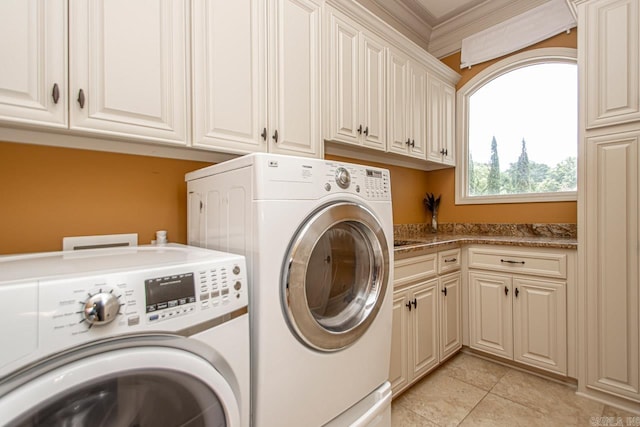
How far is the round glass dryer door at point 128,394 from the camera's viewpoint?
0.53 metres

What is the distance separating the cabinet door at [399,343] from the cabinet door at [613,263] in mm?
1094

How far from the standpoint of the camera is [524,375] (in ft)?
6.88

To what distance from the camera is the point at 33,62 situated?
955 millimetres

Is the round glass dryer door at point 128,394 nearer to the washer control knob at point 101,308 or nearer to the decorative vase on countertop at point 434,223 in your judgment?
the washer control knob at point 101,308

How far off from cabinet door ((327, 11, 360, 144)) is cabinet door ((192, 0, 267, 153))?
0.47 meters

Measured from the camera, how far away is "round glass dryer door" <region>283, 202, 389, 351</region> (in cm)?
98

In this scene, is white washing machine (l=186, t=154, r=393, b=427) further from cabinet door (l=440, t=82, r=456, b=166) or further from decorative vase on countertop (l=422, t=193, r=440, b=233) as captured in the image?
decorative vase on countertop (l=422, t=193, r=440, b=233)

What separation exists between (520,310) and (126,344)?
2368 millimetres

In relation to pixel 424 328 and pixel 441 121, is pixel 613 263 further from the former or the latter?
pixel 441 121

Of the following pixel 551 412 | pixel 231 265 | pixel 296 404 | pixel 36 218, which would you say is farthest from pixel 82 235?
pixel 551 412

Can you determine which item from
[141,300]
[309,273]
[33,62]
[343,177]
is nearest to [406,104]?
[343,177]

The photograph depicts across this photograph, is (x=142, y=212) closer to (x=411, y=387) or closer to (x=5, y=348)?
(x=5, y=348)

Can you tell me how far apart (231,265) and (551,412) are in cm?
204

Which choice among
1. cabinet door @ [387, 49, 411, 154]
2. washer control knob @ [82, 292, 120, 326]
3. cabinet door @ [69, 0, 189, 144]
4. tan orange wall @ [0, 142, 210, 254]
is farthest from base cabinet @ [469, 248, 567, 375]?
washer control knob @ [82, 292, 120, 326]
